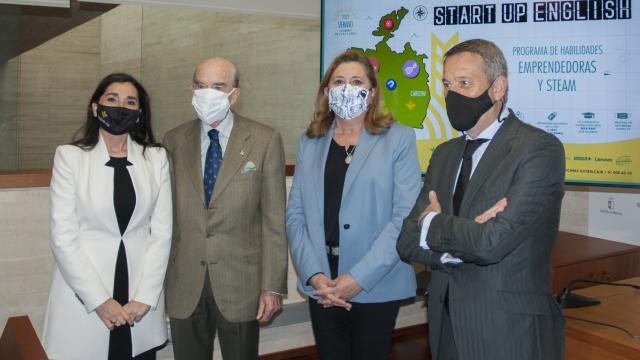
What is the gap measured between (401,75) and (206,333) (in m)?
1.85

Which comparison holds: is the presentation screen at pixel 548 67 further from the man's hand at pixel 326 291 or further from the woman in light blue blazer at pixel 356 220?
the man's hand at pixel 326 291

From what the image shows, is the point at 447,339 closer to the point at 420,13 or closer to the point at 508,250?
the point at 508,250

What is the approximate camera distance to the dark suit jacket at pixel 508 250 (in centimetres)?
171

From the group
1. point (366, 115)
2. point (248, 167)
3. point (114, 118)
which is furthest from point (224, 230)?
point (366, 115)

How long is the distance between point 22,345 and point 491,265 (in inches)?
48.4

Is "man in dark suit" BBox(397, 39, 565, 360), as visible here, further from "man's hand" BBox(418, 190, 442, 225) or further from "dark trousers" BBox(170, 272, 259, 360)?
"dark trousers" BBox(170, 272, 259, 360)

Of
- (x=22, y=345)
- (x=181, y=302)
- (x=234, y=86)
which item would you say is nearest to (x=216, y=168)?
(x=234, y=86)

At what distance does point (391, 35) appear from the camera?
3438 millimetres

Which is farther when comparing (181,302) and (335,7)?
(335,7)

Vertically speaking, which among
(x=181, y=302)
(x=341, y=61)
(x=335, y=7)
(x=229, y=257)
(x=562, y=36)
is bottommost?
(x=181, y=302)

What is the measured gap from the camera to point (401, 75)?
3.45 m

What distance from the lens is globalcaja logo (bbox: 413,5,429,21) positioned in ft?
10.9

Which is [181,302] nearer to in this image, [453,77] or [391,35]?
[453,77]

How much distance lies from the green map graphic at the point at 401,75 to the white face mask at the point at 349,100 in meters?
Answer: 1.17
